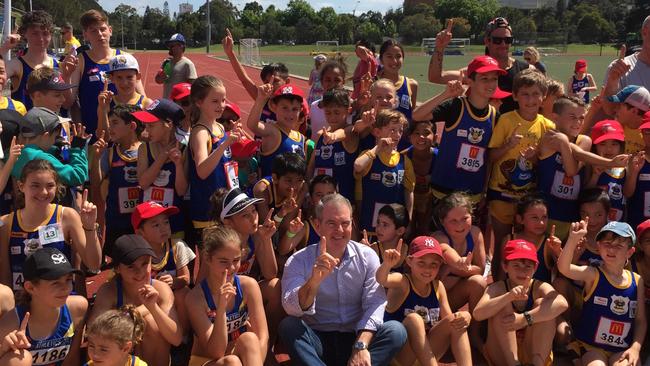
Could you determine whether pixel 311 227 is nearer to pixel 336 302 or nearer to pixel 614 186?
pixel 336 302

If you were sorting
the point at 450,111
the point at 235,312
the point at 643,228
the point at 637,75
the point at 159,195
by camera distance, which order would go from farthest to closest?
the point at 637,75
the point at 450,111
the point at 159,195
the point at 643,228
the point at 235,312

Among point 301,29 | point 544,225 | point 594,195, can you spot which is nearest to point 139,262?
point 544,225

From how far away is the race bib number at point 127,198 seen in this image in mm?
5102

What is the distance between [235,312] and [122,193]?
5.47 feet

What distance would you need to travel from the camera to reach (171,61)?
27.4 feet

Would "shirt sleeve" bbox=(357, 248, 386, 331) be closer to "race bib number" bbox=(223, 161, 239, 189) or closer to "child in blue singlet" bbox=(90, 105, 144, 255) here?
"race bib number" bbox=(223, 161, 239, 189)

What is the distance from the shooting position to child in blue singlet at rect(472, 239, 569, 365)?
420cm

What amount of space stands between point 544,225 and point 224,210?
94.7 inches

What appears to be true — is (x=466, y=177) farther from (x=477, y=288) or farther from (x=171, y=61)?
(x=171, y=61)

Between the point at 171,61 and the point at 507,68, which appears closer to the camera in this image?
the point at 507,68

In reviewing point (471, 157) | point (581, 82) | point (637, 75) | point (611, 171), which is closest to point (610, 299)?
point (611, 171)

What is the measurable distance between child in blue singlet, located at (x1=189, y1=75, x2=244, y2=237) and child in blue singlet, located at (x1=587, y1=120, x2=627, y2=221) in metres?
2.84

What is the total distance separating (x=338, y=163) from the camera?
545cm

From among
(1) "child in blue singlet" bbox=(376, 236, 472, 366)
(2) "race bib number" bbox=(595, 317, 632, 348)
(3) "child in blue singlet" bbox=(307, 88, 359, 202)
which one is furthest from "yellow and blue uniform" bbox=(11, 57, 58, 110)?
(2) "race bib number" bbox=(595, 317, 632, 348)
